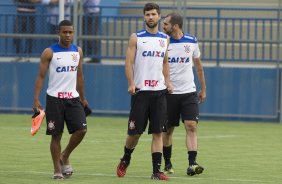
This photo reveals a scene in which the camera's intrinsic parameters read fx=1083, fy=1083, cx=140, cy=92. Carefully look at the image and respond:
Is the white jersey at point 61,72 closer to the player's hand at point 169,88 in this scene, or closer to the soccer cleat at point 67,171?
the soccer cleat at point 67,171

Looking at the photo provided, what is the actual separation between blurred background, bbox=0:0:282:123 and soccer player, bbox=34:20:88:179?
10644 mm

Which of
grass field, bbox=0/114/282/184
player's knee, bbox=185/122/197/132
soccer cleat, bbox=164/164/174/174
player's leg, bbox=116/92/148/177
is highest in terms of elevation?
player's leg, bbox=116/92/148/177

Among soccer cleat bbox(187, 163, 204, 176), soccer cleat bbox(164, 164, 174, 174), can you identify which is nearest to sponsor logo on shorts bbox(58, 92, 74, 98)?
soccer cleat bbox(164, 164, 174, 174)

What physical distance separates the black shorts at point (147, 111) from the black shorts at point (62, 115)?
615 millimetres

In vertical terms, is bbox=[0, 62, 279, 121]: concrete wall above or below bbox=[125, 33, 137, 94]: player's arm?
below

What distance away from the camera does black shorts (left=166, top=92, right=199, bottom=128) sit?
45.1 feet

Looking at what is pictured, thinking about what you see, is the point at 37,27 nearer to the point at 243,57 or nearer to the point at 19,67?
the point at 19,67

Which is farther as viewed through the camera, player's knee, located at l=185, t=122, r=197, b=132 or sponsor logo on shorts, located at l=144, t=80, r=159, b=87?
player's knee, located at l=185, t=122, r=197, b=132

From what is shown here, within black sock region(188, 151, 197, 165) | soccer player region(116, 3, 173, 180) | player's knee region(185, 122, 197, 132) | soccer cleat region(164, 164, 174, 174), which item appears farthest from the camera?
player's knee region(185, 122, 197, 132)

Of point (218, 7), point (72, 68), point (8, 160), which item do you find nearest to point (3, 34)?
point (218, 7)

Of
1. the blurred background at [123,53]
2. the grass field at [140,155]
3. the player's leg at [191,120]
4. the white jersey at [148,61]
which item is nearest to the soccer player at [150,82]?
the white jersey at [148,61]

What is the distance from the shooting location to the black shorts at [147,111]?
12789 mm

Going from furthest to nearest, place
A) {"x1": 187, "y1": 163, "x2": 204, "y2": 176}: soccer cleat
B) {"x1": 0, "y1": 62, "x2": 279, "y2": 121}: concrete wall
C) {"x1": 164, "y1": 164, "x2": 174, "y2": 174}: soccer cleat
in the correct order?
{"x1": 0, "y1": 62, "x2": 279, "y2": 121}: concrete wall → {"x1": 164, "y1": 164, "x2": 174, "y2": 174}: soccer cleat → {"x1": 187, "y1": 163, "x2": 204, "y2": 176}: soccer cleat

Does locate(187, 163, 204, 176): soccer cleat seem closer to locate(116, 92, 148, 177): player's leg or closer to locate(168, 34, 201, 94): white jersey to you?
locate(116, 92, 148, 177): player's leg
